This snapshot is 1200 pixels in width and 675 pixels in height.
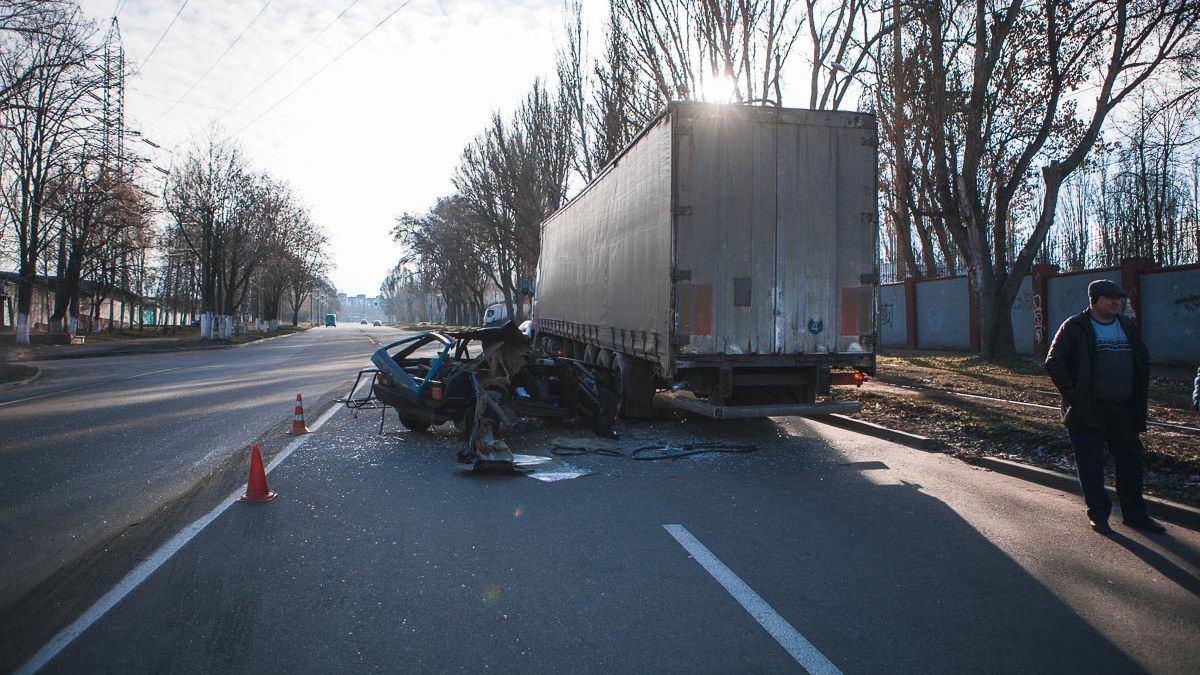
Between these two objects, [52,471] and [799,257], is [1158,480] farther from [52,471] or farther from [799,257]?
[52,471]

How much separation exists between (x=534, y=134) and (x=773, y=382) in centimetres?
2968

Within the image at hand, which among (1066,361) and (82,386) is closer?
(1066,361)

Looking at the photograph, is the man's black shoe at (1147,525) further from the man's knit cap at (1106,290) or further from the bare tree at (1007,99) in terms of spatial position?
the bare tree at (1007,99)

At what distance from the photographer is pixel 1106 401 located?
5473mm

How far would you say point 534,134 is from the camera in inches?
1448

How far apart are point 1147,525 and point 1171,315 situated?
50.0ft

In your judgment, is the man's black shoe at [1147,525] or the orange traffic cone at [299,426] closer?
the man's black shoe at [1147,525]

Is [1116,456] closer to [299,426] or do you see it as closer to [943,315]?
[299,426]

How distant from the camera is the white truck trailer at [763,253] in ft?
30.0

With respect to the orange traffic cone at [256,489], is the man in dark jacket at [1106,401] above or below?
above

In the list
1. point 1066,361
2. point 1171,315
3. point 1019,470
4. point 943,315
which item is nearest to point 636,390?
point 1019,470

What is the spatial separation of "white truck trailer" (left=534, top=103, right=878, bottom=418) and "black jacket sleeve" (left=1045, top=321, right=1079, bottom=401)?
3.71m

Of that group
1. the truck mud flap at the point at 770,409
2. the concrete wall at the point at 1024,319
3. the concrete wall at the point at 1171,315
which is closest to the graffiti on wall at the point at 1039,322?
the concrete wall at the point at 1024,319

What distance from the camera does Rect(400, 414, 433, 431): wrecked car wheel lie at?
32.9 ft
